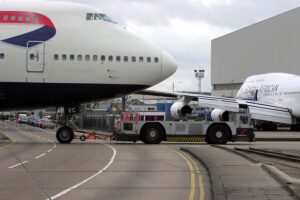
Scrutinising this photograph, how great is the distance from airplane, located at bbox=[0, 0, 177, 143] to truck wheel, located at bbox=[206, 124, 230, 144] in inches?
214

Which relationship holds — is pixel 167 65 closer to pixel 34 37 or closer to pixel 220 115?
pixel 34 37

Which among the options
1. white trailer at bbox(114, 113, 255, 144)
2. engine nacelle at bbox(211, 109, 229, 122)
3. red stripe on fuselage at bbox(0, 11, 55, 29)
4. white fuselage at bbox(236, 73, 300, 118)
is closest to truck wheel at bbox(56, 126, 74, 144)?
white trailer at bbox(114, 113, 255, 144)

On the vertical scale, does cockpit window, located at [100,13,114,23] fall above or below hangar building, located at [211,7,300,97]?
below

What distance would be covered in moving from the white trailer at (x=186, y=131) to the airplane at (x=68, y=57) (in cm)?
348

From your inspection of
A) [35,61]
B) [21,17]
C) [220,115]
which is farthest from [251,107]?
[21,17]

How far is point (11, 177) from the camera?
1427 centimetres

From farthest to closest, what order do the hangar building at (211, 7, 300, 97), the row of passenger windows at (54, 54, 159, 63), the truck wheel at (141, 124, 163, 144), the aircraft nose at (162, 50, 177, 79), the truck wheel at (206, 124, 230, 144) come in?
the hangar building at (211, 7, 300, 97)
the truck wheel at (206, 124, 230, 144)
the truck wheel at (141, 124, 163, 144)
the aircraft nose at (162, 50, 177, 79)
the row of passenger windows at (54, 54, 159, 63)

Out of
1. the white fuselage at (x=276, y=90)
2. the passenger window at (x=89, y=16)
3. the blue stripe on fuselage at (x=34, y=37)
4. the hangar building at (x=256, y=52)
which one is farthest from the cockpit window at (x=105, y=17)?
the hangar building at (x=256, y=52)

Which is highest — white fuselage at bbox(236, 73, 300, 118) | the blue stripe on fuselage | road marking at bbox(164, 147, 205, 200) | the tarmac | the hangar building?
the hangar building

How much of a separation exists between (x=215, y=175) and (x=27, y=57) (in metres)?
14.9

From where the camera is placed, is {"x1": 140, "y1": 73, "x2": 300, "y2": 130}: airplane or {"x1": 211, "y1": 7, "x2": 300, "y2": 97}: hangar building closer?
{"x1": 140, "y1": 73, "x2": 300, "y2": 130}: airplane

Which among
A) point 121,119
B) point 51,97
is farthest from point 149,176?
point 121,119

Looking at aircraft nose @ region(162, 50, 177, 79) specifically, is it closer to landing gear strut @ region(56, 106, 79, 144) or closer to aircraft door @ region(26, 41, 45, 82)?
landing gear strut @ region(56, 106, 79, 144)

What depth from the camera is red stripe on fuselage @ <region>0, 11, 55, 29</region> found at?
2653cm
